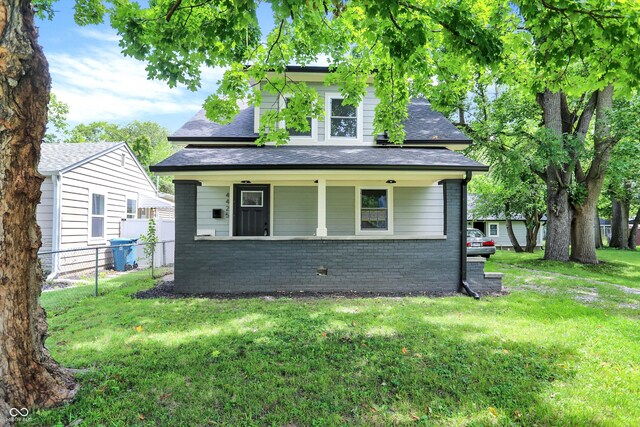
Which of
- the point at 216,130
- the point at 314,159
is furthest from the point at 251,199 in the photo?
the point at 314,159

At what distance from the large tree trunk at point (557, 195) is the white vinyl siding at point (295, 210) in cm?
959

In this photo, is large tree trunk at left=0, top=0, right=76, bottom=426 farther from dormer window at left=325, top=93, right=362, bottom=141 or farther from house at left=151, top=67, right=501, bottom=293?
dormer window at left=325, top=93, right=362, bottom=141

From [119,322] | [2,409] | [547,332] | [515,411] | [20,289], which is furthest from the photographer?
[119,322]

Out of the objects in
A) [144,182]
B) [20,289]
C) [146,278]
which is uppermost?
[144,182]

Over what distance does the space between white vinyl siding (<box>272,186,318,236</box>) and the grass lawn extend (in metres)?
3.10

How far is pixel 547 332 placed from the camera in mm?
4645

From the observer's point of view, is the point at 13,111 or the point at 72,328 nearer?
the point at 13,111

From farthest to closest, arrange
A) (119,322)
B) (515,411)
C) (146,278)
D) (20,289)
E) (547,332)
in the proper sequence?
(146,278) → (119,322) → (547,332) → (515,411) → (20,289)

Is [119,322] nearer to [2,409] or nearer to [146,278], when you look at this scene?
[2,409]

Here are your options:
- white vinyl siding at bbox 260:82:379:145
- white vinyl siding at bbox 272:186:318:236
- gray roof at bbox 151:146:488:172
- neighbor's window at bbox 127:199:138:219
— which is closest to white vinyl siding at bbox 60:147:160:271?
neighbor's window at bbox 127:199:138:219

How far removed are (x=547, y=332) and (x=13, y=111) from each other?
650 centimetres

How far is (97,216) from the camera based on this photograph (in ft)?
Result: 36.2

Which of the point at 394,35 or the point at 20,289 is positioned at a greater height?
the point at 394,35

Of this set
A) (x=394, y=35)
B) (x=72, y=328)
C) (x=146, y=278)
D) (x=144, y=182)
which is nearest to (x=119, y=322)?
(x=72, y=328)
